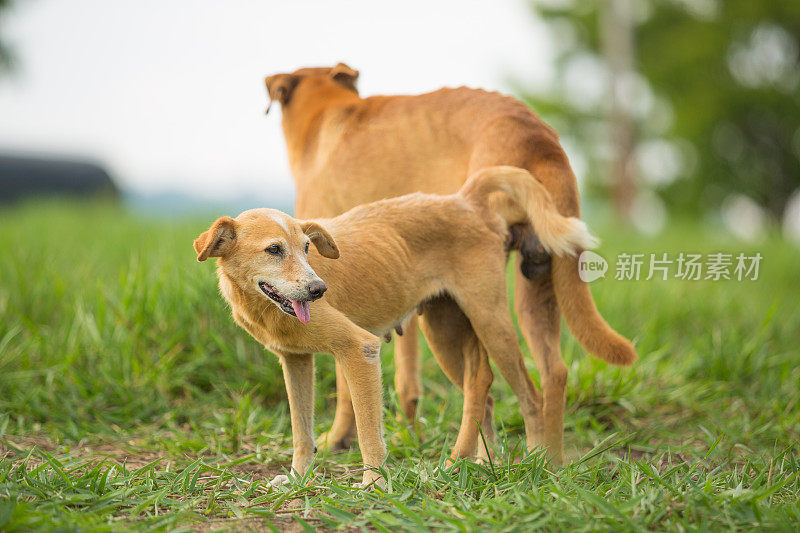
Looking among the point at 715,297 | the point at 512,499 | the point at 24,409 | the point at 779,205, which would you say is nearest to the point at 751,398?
the point at 715,297

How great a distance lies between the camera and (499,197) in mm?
3732

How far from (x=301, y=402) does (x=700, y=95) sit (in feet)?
65.2

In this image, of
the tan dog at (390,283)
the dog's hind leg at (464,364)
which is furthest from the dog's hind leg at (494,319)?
the dog's hind leg at (464,364)

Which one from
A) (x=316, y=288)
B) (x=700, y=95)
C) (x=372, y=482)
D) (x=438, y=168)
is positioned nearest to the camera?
(x=316, y=288)

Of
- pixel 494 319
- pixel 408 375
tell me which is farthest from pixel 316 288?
pixel 408 375

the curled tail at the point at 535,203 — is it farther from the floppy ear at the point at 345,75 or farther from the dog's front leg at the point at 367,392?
the floppy ear at the point at 345,75

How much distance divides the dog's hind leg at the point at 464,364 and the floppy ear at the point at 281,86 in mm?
1793

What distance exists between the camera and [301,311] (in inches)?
110

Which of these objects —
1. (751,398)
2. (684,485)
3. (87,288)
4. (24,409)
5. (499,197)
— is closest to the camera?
(684,485)

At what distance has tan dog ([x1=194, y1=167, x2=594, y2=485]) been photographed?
10.1 ft

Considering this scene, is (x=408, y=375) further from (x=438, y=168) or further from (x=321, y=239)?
(x=321, y=239)

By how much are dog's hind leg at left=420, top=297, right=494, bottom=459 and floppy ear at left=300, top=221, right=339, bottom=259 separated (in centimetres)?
75

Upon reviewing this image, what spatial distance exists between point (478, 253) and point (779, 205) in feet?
67.8

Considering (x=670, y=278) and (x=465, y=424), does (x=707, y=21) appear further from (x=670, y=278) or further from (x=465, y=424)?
(x=465, y=424)
